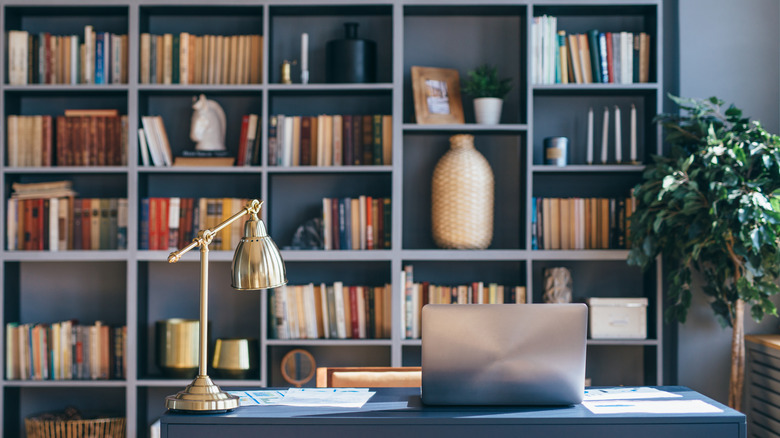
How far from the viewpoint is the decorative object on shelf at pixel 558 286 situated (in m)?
3.29

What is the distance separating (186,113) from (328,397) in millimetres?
2189

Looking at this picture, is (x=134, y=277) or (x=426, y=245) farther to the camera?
(x=426, y=245)

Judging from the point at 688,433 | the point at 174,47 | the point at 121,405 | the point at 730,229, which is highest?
the point at 174,47

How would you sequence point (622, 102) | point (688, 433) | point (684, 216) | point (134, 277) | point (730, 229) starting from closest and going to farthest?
point (688, 433) < point (730, 229) < point (684, 216) < point (134, 277) < point (622, 102)

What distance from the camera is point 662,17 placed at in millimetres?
3406

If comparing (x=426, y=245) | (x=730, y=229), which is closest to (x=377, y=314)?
(x=426, y=245)

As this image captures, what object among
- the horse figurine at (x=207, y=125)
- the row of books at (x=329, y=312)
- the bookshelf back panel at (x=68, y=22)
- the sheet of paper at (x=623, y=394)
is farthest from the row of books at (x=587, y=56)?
the bookshelf back panel at (x=68, y=22)

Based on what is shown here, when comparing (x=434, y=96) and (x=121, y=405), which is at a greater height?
(x=434, y=96)

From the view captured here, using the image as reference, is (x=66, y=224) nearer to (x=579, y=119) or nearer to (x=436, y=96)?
(x=436, y=96)

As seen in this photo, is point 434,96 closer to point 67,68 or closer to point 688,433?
point 67,68

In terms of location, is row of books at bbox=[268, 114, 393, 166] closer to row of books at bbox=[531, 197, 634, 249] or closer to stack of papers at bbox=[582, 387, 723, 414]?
row of books at bbox=[531, 197, 634, 249]

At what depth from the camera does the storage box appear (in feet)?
10.6

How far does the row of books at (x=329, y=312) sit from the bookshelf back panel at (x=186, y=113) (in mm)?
847

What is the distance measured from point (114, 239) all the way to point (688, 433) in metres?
2.76
